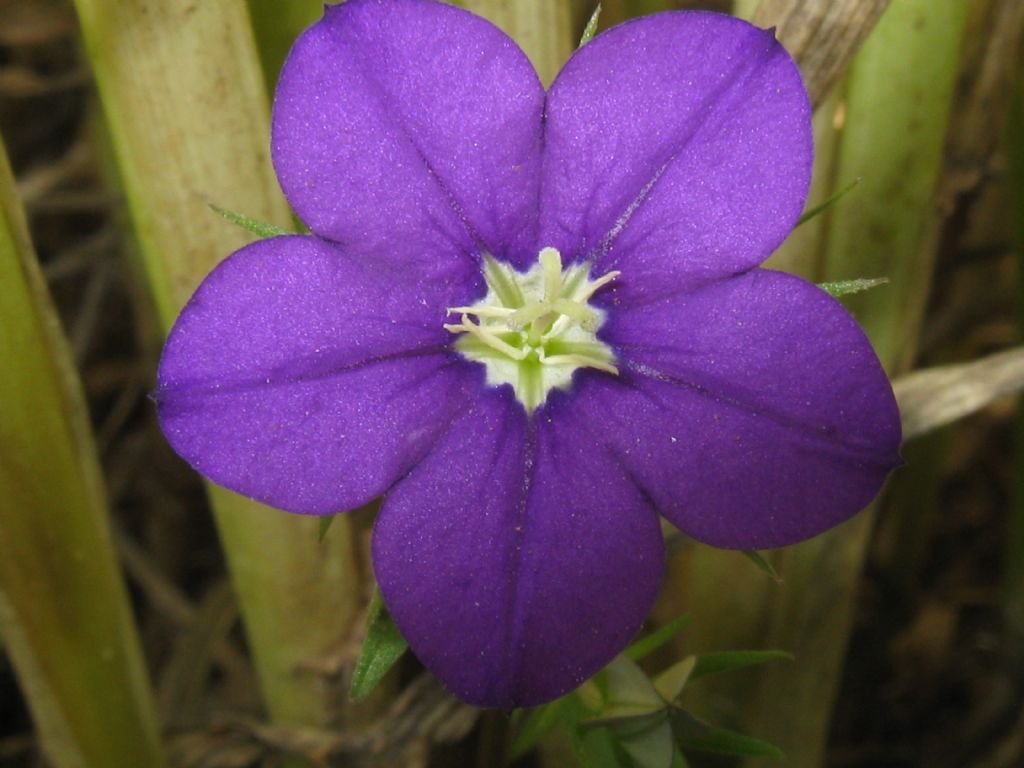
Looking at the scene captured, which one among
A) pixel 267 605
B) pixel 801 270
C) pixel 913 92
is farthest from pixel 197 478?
pixel 913 92

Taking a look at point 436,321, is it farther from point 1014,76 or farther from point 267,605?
point 1014,76

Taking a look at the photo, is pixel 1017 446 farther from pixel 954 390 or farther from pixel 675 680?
pixel 675 680

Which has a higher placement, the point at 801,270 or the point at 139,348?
the point at 801,270

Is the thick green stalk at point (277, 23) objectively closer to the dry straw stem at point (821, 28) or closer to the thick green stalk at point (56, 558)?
the thick green stalk at point (56, 558)

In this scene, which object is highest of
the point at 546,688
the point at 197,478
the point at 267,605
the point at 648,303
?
the point at 648,303

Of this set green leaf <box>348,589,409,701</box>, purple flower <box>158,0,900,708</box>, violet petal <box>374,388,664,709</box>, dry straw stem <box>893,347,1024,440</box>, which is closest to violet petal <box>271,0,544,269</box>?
purple flower <box>158,0,900,708</box>

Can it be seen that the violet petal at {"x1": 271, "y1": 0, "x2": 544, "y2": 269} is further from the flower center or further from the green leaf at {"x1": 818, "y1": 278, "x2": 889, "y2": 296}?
the green leaf at {"x1": 818, "y1": 278, "x2": 889, "y2": 296}
